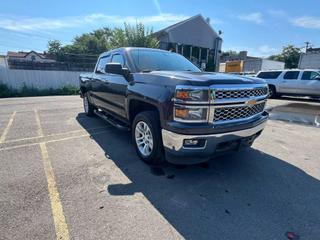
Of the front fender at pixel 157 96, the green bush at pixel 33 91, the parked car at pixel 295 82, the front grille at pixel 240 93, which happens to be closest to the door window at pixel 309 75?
the parked car at pixel 295 82

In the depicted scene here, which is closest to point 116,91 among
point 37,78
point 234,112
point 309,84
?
point 234,112

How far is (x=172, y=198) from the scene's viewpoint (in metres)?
2.79

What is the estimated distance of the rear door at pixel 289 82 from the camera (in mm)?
13086

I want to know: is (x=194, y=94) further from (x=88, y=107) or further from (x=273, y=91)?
(x=273, y=91)

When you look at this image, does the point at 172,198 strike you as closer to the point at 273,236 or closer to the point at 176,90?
the point at 273,236

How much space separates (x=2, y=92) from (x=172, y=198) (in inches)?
608

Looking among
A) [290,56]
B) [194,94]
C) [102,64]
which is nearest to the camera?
[194,94]

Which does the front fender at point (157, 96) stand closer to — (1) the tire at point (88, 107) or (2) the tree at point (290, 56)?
(1) the tire at point (88, 107)

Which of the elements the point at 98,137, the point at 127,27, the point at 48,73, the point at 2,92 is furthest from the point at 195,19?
the point at 98,137

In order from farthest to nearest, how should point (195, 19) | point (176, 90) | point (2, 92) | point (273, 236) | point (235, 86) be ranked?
point (195, 19) → point (2, 92) → point (235, 86) → point (176, 90) → point (273, 236)

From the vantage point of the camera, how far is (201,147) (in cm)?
286

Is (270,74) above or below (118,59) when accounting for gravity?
below

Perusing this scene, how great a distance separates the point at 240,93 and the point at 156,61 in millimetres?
1881

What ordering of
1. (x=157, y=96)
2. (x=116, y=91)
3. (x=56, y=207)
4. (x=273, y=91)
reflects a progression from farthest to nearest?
(x=273, y=91), (x=116, y=91), (x=157, y=96), (x=56, y=207)
